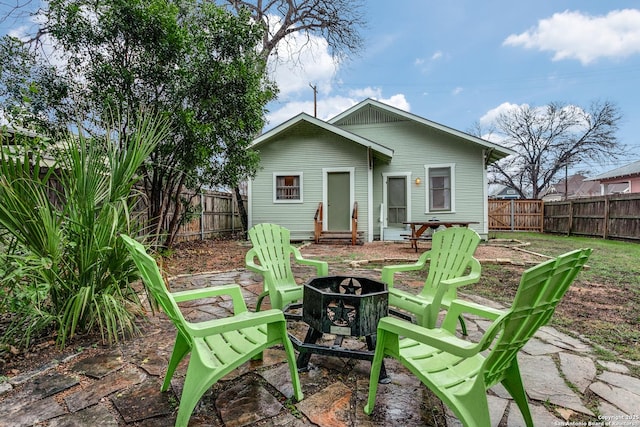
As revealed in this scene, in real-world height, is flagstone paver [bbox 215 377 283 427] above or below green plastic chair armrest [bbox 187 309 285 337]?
below

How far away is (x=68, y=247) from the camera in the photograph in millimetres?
2447

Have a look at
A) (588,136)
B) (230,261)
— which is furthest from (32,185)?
(588,136)

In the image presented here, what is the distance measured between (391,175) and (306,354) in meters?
9.38

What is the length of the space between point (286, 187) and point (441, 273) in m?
8.11

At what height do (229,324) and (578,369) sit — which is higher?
(229,324)

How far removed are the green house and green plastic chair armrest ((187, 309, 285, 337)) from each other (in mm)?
→ 8090

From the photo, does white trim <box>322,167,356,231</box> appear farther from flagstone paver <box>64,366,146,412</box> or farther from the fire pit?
flagstone paver <box>64,366,146,412</box>

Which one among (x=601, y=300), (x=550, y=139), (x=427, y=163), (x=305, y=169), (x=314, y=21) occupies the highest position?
(x=314, y=21)

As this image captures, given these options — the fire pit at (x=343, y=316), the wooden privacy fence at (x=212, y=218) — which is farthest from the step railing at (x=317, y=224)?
the fire pit at (x=343, y=316)

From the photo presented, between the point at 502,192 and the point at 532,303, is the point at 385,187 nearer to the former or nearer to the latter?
the point at 532,303

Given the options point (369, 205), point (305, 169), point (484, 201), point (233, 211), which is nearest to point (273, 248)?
point (369, 205)

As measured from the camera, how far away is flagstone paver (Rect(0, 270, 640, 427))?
1609 mm

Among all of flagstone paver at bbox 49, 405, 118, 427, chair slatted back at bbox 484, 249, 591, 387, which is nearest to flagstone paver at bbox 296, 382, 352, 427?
chair slatted back at bbox 484, 249, 591, 387

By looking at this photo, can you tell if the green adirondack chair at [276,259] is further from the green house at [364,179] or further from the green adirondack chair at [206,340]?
the green house at [364,179]
